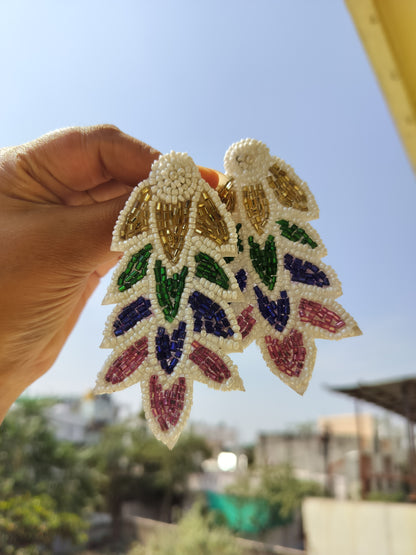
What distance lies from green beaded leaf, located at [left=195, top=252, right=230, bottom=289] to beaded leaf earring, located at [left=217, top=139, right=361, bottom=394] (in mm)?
67

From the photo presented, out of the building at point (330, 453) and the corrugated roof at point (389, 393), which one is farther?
the building at point (330, 453)

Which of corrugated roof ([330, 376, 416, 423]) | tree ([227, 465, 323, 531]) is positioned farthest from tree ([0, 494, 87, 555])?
corrugated roof ([330, 376, 416, 423])

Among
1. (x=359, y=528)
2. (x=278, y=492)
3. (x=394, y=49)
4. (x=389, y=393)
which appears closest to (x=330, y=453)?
(x=278, y=492)

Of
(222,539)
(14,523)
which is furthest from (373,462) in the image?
(14,523)

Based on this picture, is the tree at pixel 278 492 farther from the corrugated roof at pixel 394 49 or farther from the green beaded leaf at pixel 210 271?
the green beaded leaf at pixel 210 271

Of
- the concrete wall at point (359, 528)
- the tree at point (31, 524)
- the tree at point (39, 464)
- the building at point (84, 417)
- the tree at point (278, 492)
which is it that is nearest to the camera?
the concrete wall at point (359, 528)

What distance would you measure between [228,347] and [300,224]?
0.68 feet

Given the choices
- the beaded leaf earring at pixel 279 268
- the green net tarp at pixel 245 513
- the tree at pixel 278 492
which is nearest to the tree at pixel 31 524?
the green net tarp at pixel 245 513

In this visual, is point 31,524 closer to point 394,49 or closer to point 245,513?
point 245,513

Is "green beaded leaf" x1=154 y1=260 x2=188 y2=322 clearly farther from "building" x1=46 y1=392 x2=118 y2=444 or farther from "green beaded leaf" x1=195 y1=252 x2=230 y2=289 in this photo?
"building" x1=46 y1=392 x2=118 y2=444

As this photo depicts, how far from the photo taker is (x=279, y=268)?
2.08ft

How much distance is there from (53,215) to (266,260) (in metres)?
0.26

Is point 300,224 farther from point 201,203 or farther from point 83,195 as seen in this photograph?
point 83,195

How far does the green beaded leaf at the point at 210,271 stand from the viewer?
1.85 ft
